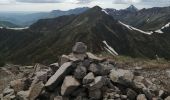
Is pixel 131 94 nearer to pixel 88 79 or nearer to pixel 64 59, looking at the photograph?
pixel 88 79

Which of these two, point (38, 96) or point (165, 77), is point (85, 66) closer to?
point (38, 96)

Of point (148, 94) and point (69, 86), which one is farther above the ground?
point (69, 86)

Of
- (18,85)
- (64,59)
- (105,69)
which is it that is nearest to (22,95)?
(18,85)

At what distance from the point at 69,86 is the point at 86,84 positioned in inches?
55.8

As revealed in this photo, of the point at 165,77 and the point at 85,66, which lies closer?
the point at 85,66

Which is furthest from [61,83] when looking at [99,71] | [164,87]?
[164,87]

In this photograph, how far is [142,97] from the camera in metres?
26.5

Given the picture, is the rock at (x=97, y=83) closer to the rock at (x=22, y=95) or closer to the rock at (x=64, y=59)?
the rock at (x=64, y=59)

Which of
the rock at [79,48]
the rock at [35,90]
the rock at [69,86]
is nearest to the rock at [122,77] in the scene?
the rock at [69,86]

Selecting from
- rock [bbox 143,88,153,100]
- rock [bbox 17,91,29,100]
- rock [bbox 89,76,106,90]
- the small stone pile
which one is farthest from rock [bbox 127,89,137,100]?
rock [bbox 17,91,29,100]

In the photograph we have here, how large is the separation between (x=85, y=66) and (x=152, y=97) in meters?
6.36

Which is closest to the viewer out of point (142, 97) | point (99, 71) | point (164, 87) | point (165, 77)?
point (142, 97)

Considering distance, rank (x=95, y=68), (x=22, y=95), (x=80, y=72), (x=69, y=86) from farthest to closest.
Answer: (x=22, y=95) → (x=95, y=68) → (x=80, y=72) → (x=69, y=86)

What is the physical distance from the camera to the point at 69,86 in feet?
87.7
